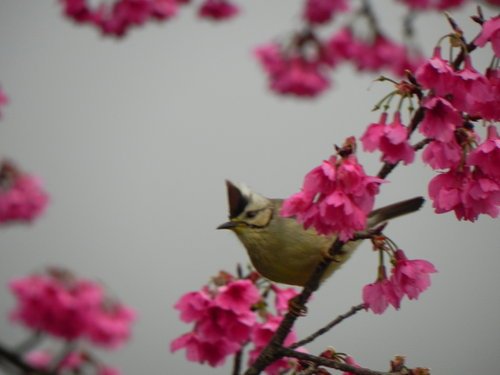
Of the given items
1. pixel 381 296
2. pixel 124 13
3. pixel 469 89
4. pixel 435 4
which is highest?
pixel 435 4

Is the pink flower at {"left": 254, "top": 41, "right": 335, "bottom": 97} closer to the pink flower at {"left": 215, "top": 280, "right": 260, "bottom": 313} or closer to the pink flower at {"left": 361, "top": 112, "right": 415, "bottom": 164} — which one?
the pink flower at {"left": 215, "top": 280, "right": 260, "bottom": 313}

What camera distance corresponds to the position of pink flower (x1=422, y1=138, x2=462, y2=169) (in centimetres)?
123

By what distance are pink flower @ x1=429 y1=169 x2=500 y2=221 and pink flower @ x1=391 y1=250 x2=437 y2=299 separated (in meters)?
0.12

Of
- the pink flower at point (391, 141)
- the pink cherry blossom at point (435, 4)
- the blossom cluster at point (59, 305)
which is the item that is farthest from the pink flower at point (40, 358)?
the pink cherry blossom at point (435, 4)

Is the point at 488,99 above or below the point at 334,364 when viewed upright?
above

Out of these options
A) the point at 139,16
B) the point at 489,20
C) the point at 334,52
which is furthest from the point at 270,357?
the point at 334,52

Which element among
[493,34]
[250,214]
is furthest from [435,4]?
[493,34]

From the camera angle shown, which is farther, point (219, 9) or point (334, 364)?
point (219, 9)

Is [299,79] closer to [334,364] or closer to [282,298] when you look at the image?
[282,298]

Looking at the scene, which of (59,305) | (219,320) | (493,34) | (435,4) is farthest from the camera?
(435,4)

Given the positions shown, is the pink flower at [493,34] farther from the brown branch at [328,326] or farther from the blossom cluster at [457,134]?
the brown branch at [328,326]

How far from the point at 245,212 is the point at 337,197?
37.1 inches

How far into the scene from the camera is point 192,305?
5.48ft

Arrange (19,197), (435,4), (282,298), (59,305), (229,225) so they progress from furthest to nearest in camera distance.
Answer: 1. (435,4)
2. (19,197)
3. (59,305)
4. (229,225)
5. (282,298)
